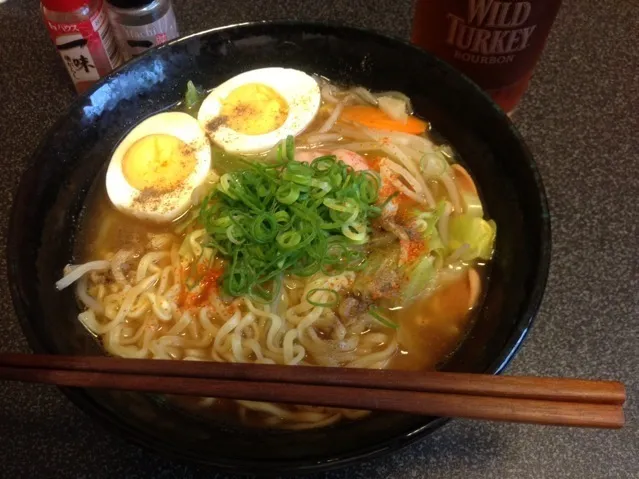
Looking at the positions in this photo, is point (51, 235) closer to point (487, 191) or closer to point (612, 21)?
point (487, 191)

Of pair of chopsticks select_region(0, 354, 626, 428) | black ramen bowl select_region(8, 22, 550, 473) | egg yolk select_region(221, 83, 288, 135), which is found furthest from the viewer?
egg yolk select_region(221, 83, 288, 135)

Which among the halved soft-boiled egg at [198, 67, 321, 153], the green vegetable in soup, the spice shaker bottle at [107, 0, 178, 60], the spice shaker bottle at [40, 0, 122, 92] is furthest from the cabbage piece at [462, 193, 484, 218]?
the spice shaker bottle at [40, 0, 122, 92]

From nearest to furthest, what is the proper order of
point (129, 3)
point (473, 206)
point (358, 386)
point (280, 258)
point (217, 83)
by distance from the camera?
1. point (358, 386)
2. point (280, 258)
3. point (473, 206)
4. point (129, 3)
5. point (217, 83)

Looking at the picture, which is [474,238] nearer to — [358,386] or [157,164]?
[358,386]

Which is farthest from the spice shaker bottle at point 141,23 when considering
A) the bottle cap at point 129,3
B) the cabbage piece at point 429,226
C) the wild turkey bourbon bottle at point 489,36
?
the cabbage piece at point 429,226

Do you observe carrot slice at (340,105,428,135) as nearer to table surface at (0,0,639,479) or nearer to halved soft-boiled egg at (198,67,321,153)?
halved soft-boiled egg at (198,67,321,153)

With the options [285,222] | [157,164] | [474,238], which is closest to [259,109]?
[157,164]
